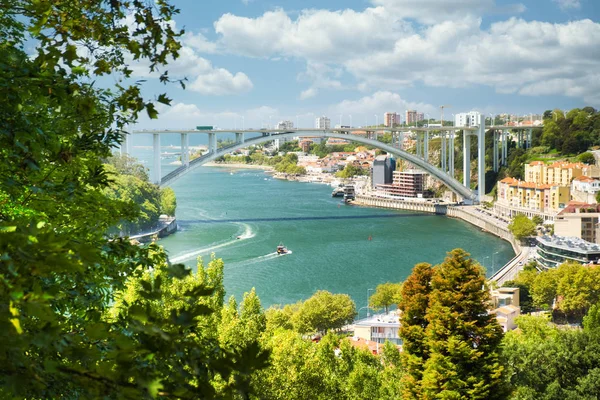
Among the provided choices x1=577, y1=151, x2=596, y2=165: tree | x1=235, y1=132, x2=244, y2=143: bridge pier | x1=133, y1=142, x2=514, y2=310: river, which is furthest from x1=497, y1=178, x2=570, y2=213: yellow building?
x1=235, y1=132, x2=244, y2=143: bridge pier

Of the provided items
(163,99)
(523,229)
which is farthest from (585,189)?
(163,99)

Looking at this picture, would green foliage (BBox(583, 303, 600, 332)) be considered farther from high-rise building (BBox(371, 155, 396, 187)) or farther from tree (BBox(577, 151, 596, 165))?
high-rise building (BBox(371, 155, 396, 187))

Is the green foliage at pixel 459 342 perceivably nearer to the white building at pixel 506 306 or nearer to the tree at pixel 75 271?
the tree at pixel 75 271

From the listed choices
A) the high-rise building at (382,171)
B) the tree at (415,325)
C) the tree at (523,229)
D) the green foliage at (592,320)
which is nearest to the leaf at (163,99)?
the tree at (415,325)

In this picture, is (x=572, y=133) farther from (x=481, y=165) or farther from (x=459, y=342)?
(x=459, y=342)

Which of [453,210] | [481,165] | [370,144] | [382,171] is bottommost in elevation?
[453,210]

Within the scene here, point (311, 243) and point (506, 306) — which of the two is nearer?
point (506, 306)
